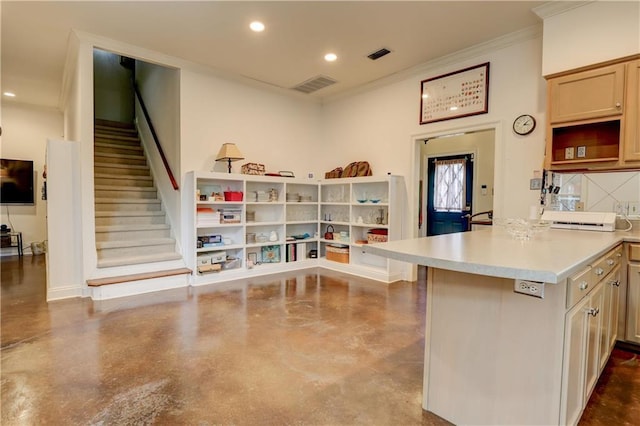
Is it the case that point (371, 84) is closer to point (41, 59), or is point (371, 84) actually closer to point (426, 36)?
point (426, 36)

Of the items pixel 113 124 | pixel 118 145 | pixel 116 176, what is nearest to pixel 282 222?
pixel 116 176

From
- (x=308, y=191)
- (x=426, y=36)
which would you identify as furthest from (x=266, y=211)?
(x=426, y=36)

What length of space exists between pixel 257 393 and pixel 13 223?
771 cm

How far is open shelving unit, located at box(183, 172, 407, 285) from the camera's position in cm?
470

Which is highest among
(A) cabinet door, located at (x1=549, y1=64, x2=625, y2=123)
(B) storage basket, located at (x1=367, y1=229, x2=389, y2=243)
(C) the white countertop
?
(A) cabinet door, located at (x1=549, y1=64, x2=625, y2=123)

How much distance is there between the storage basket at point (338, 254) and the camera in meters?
5.50

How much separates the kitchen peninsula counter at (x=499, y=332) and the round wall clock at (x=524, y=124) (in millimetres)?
2172

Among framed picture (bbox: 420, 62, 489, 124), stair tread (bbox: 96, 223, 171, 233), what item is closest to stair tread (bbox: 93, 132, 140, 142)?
stair tread (bbox: 96, 223, 171, 233)

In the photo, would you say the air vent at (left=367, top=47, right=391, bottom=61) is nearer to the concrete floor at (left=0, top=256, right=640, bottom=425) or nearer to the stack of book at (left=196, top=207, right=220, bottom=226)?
the stack of book at (left=196, top=207, right=220, bottom=226)

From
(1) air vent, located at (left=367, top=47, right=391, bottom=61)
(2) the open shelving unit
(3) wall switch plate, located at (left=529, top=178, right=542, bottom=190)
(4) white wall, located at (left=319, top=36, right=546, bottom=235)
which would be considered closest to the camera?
(3) wall switch plate, located at (left=529, top=178, right=542, bottom=190)

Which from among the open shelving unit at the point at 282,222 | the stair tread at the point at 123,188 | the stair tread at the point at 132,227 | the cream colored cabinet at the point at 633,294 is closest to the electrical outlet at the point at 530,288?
the cream colored cabinet at the point at 633,294

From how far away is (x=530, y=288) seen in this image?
1462 mm

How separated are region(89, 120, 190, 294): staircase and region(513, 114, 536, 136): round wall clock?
4488mm

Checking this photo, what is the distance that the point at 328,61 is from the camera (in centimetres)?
459
